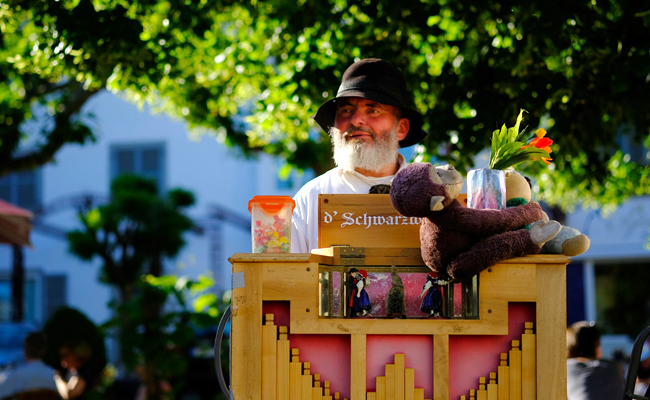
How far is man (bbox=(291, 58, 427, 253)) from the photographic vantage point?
11.1 feet

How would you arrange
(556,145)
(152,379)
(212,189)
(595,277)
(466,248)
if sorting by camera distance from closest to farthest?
(466,248)
(556,145)
(152,379)
(595,277)
(212,189)

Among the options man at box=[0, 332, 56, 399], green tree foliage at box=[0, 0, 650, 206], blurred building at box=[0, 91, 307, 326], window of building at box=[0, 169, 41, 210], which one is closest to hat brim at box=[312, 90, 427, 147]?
green tree foliage at box=[0, 0, 650, 206]

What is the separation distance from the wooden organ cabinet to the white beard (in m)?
1.06

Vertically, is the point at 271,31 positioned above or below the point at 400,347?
above

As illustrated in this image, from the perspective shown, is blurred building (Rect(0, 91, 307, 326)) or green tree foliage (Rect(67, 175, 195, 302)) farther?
blurred building (Rect(0, 91, 307, 326))

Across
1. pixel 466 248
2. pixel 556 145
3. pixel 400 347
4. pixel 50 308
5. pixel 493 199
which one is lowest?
pixel 50 308

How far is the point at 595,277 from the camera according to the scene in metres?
15.6

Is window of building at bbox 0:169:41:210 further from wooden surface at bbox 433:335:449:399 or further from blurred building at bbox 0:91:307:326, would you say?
wooden surface at bbox 433:335:449:399

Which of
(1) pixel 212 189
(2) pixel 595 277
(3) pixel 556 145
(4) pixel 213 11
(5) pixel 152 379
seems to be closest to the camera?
(3) pixel 556 145

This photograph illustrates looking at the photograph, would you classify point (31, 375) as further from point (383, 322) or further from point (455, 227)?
point (455, 227)

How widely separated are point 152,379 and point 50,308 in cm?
1268

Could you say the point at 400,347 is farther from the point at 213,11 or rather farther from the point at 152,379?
the point at 152,379

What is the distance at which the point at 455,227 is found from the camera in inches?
93.0

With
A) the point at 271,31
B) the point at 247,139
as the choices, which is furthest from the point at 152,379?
the point at 271,31
